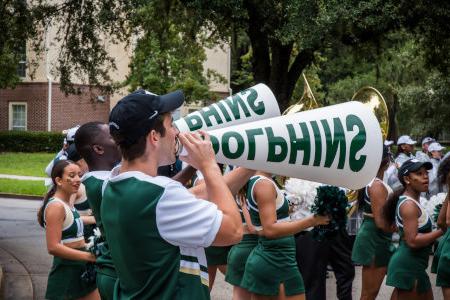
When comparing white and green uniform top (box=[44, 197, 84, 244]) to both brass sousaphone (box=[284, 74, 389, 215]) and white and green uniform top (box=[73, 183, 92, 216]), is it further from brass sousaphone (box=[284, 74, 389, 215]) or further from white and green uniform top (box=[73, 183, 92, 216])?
brass sousaphone (box=[284, 74, 389, 215])

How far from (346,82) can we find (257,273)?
3903cm

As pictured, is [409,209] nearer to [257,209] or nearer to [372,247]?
[372,247]

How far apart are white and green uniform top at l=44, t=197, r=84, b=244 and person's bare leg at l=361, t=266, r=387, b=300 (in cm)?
284

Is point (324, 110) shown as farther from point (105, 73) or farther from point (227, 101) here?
point (105, 73)

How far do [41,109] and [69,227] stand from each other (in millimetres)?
33753

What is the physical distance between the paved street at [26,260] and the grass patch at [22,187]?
3.10 meters

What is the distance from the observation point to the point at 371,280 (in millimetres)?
7430

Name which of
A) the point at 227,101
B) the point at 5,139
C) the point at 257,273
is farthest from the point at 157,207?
the point at 5,139

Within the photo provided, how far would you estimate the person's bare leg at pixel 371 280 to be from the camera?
24.1 feet

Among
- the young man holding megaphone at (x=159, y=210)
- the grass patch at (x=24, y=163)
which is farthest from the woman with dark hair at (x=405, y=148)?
the grass patch at (x=24, y=163)

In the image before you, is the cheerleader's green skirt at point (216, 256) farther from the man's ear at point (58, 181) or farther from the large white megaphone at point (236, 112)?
the large white megaphone at point (236, 112)

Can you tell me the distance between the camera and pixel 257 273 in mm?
5918

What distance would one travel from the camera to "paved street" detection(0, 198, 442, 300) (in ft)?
30.9

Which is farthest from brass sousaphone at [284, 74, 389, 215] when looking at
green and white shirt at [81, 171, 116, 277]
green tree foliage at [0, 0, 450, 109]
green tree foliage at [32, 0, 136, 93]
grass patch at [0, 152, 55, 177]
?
grass patch at [0, 152, 55, 177]
